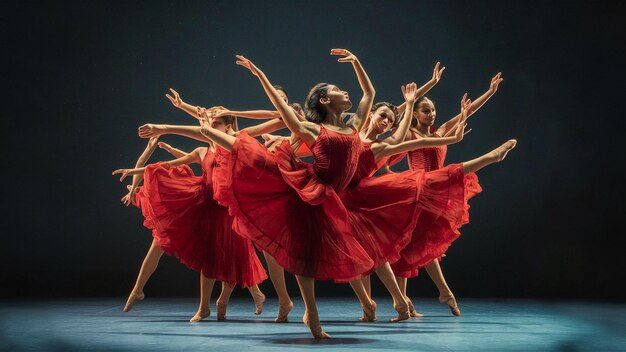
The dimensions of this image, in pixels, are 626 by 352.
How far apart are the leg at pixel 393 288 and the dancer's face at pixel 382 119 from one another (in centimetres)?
93

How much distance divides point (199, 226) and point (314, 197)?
56.0 inches

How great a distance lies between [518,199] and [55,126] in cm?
442

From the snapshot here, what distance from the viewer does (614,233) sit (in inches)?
287

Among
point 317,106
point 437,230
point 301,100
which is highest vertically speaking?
point 301,100

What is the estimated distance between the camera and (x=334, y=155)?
155 inches

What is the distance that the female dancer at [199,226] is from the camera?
495 cm

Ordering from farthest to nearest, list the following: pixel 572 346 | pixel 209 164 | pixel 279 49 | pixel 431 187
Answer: pixel 279 49
pixel 209 164
pixel 431 187
pixel 572 346

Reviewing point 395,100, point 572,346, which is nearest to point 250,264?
point 572,346

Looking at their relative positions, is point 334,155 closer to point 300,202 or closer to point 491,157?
point 300,202

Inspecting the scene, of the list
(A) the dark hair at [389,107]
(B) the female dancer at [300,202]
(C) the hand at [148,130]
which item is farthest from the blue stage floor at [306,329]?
(A) the dark hair at [389,107]

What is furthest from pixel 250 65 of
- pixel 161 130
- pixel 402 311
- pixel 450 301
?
pixel 450 301

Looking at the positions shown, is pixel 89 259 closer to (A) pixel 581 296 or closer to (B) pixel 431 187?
(B) pixel 431 187

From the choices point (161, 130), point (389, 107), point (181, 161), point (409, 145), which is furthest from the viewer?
point (181, 161)

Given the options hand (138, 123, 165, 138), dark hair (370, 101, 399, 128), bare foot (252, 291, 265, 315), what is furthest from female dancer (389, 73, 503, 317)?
hand (138, 123, 165, 138)
